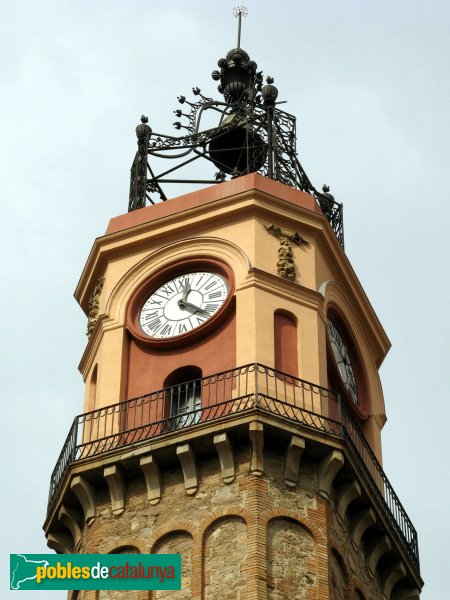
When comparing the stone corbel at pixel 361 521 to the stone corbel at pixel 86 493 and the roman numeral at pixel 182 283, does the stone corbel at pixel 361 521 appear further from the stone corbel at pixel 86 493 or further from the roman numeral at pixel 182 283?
the roman numeral at pixel 182 283

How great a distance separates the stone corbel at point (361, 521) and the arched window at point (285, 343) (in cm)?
267

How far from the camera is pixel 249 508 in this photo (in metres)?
29.7

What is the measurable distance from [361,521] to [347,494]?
0.70 metres

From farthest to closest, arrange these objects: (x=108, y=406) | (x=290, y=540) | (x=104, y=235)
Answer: (x=104, y=235)
(x=108, y=406)
(x=290, y=540)

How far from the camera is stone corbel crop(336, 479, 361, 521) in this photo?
31.0 meters

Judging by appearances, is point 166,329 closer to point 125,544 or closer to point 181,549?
point 125,544

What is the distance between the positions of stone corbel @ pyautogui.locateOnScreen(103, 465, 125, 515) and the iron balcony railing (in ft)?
1.60

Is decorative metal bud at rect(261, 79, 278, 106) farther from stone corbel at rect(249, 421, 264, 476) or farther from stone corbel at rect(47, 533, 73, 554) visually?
stone corbel at rect(47, 533, 73, 554)

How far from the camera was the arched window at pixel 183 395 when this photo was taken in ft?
104

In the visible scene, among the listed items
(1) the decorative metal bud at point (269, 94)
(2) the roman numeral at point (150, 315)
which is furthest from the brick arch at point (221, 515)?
(1) the decorative metal bud at point (269, 94)

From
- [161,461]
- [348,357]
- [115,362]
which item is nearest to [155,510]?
[161,461]

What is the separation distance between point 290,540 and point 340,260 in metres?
7.28

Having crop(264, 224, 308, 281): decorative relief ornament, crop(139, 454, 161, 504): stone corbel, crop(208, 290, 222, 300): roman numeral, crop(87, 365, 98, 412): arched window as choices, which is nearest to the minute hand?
crop(208, 290, 222, 300): roman numeral

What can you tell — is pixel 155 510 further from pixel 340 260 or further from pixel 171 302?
pixel 340 260
